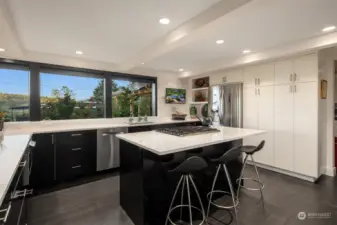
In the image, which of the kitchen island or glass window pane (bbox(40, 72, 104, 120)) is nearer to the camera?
the kitchen island

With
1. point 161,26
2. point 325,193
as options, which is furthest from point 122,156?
point 325,193

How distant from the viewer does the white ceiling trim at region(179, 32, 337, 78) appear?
103 inches

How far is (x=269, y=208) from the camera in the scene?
230 cm

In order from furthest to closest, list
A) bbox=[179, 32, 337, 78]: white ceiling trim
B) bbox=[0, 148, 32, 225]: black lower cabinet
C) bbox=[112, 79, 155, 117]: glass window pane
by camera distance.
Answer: bbox=[112, 79, 155, 117]: glass window pane, bbox=[179, 32, 337, 78]: white ceiling trim, bbox=[0, 148, 32, 225]: black lower cabinet

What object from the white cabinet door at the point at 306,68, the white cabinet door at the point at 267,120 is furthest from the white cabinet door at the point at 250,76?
the white cabinet door at the point at 306,68

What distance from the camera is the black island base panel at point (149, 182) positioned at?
6.03ft

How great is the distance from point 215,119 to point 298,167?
1952 millimetres

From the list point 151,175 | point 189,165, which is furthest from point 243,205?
point 151,175

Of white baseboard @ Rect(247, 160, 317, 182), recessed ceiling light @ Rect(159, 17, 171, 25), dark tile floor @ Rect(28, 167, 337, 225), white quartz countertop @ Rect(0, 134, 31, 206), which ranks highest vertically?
recessed ceiling light @ Rect(159, 17, 171, 25)

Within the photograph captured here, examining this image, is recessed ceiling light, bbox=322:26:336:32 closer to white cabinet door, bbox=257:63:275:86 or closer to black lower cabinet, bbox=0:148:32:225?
white cabinet door, bbox=257:63:275:86

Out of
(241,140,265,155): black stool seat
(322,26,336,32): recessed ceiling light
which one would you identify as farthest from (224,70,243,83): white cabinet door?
(241,140,265,155): black stool seat

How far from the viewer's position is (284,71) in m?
3.42

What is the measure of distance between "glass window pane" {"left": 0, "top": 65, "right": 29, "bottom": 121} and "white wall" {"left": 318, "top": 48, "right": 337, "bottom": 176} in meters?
5.43

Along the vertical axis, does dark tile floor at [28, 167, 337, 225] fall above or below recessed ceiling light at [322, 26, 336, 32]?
below
